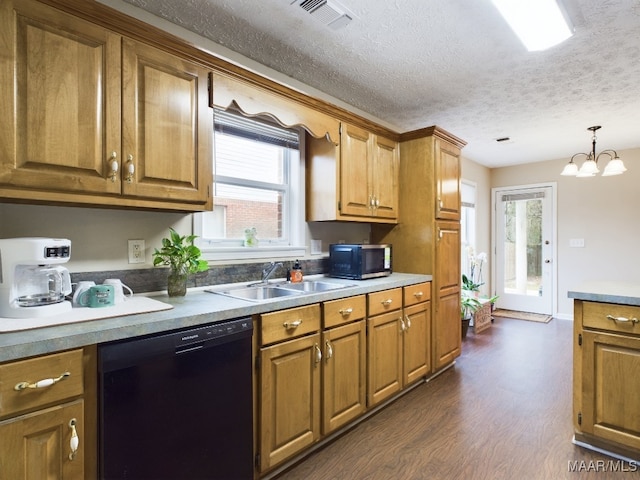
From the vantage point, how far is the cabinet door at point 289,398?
175cm

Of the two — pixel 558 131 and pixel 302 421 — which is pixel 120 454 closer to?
pixel 302 421

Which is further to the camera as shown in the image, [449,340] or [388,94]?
[449,340]

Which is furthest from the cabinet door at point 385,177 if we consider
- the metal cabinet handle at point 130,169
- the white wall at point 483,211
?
the white wall at point 483,211

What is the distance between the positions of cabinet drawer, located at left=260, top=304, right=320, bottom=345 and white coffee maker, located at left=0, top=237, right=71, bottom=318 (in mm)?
830

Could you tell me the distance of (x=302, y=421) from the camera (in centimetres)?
193

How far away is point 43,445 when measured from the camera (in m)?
1.13

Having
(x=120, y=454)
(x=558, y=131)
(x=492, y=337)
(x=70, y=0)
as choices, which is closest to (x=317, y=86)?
(x=70, y=0)

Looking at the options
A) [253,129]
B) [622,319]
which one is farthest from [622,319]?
[253,129]

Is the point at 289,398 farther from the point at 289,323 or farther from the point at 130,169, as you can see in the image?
the point at 130,169

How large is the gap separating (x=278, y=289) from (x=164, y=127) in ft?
4.01

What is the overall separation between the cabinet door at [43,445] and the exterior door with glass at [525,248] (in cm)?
595

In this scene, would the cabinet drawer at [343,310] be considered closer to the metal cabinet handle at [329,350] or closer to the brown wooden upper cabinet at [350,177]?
the metal cabinet handle at [329,350]

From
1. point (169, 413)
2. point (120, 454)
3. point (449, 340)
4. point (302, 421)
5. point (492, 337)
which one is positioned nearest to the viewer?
point (120, 454)

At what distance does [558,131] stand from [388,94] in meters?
2.29
